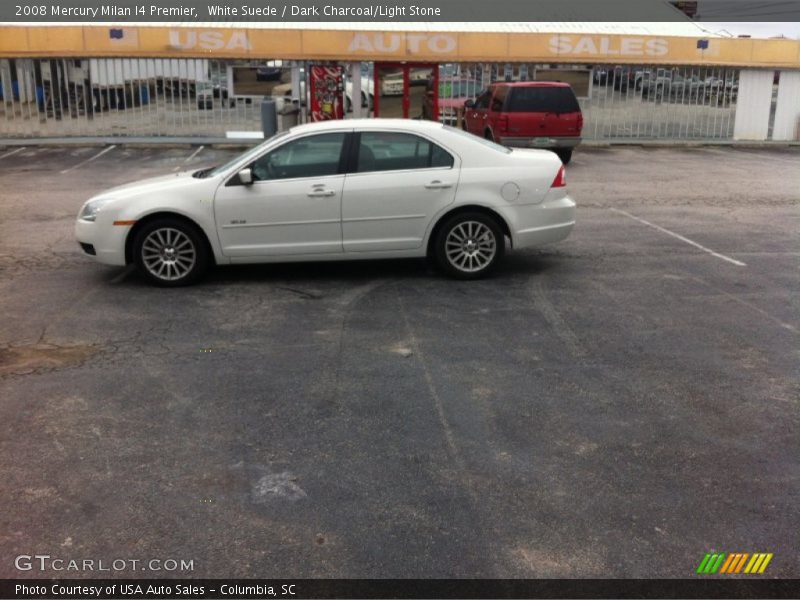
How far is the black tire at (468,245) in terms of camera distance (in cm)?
830

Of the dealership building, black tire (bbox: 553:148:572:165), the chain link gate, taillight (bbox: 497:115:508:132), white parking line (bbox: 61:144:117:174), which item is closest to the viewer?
white parking line (bbox: 61:144:117:174)

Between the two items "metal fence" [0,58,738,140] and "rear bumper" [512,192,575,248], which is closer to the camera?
"rear bumper" [512,192,575,248]

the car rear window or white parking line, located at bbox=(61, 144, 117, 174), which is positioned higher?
the car rear window

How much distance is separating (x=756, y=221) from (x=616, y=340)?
6.24 meters

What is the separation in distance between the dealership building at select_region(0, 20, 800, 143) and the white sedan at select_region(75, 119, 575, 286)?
16.1 m

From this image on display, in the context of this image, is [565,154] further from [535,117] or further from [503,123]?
[503,123]

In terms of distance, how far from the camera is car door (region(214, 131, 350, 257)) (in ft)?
26.4

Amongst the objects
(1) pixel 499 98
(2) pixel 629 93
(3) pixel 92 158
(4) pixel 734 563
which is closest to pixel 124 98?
(3) pixel 92 158

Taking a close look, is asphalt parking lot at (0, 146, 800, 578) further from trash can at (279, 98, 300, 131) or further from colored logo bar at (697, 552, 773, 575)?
trash can at (279, 98, 300, 131)

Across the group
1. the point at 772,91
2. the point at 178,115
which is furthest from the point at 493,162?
the point at 772,91

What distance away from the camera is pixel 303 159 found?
8.18m

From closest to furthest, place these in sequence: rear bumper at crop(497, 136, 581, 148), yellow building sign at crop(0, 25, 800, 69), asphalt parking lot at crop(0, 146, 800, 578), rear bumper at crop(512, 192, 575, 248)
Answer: asphalt parking lot at crop(0, 146, 800, 578), rear bumper at crop(512, 192, 575, 248), rear bumper at crop(497, 136, 581, 148), yellow building sign at crop(0, 25, 800, 69)

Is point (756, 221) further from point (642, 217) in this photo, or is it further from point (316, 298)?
point (316, 298)

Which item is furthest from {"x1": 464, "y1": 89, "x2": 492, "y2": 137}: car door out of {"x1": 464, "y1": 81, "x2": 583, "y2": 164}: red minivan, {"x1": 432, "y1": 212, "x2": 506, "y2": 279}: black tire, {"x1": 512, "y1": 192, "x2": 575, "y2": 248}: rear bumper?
{"x1": 432, "y1": 212, "x2": 506, "y2": 279}: black tire
